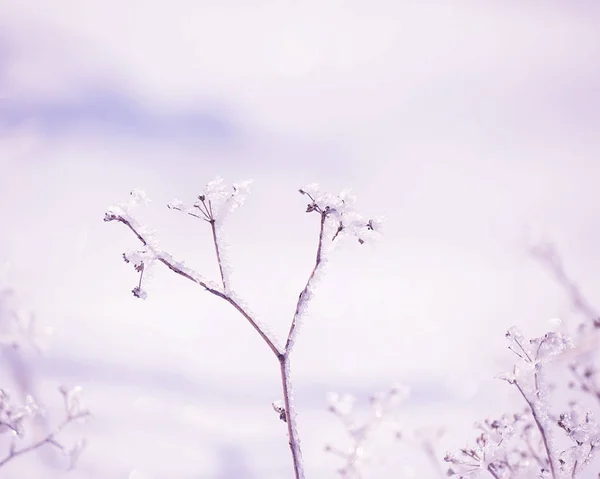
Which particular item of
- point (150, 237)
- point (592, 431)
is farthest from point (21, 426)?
point (592, 431)

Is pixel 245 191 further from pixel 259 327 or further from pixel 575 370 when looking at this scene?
pixel 575 370

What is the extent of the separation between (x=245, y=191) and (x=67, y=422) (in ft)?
13.7

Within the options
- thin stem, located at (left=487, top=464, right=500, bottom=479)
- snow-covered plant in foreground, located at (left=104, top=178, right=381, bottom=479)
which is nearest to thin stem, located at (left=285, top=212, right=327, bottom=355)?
snow-covered plant in foreground, located at (left=104, top=178, right=381, bottom=479)

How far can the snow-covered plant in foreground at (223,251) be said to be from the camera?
9.40 ft

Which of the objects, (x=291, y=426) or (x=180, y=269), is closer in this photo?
(x=291, y=426)

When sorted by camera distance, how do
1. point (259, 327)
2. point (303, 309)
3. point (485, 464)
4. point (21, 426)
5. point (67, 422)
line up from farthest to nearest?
point (67, 422), point (21, 426), point (485, 464), point (303, 309), point (259, 327)

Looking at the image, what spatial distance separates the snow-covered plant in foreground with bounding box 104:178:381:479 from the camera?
9.40 ft

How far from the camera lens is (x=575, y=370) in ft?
16.0

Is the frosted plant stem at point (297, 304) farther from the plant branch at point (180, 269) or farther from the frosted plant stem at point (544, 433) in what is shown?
the frosted plant stem at point (544, 433)

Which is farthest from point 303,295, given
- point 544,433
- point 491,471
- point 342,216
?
point 491,471

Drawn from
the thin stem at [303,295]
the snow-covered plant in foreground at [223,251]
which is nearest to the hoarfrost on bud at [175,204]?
the snow-covered plant in foreground at [223,251]

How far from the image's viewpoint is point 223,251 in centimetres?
334

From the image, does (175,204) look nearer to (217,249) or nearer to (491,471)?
(217,249)

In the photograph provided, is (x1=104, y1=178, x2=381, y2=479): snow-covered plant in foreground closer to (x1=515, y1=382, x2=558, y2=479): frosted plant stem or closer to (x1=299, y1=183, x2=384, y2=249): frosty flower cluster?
(x1=299, y1=183, x2=384, y2=249): frosty flower cluster
